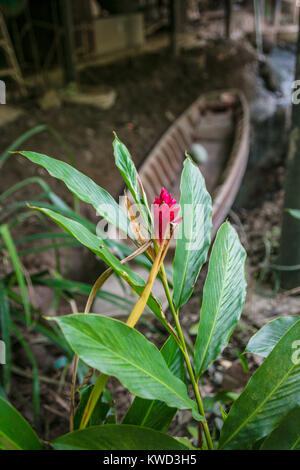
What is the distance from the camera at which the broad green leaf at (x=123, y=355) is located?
43 cm

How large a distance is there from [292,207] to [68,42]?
156 inches

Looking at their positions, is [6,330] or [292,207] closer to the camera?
[6,330]

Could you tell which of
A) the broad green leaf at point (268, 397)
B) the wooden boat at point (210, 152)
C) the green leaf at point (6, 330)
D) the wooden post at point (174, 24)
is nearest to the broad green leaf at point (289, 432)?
the broad green leaf at point (268, 397)

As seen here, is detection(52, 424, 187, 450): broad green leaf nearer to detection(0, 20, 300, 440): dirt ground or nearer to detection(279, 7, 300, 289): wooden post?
detection(0, 20, 300, 440): dirt ground

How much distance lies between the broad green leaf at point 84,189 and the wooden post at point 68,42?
15.9 ft

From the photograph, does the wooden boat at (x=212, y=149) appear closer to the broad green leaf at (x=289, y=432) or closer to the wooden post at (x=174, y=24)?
the broad green leaf at (x=289, y=432)

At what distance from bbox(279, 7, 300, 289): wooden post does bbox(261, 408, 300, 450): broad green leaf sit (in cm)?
149

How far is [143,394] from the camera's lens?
1.51 feet

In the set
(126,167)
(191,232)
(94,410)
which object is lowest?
(94,410)

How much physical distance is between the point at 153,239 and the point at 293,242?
1637 millimetres

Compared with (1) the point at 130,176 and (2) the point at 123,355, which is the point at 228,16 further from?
(2) the point at 123,355

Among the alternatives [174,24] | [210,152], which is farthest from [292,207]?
[174,24]

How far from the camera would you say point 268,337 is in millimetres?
620
